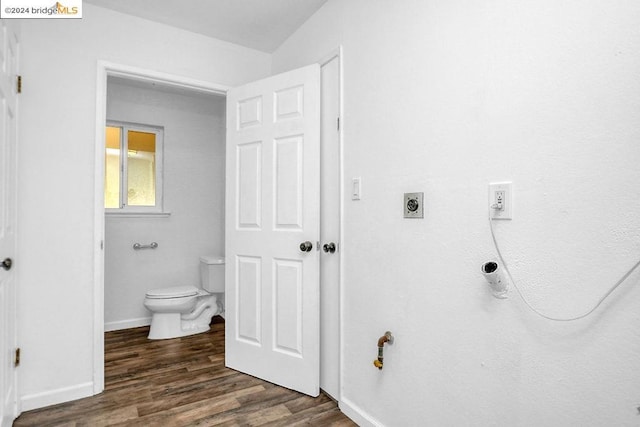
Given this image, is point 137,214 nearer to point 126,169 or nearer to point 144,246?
point 144,246

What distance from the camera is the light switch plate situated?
4.97 feet

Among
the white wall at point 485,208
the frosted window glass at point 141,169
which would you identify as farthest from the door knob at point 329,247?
the frosted window glass at point 141,169

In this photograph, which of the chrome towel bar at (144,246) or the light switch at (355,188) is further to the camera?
the chrome towel bar at (144,246)

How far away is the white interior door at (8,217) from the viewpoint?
5.17ft

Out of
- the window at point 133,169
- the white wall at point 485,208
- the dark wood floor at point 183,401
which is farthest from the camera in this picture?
the window at point 133,169

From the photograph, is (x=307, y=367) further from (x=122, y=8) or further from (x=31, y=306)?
(x=122, y=8)

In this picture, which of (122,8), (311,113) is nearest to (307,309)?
(311,113)

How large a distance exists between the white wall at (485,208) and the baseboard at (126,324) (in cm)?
244

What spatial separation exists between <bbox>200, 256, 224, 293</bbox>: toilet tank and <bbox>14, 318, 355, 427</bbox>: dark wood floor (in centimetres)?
89

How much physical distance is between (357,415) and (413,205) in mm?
1170

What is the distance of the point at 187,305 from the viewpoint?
318 cm

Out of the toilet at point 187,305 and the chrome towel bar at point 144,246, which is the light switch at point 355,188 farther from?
the chrome towel bar at point 144,246

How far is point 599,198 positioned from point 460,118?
553mm

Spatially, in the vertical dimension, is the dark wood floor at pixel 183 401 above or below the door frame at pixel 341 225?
below
